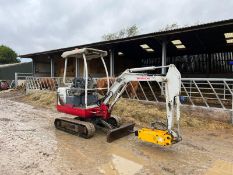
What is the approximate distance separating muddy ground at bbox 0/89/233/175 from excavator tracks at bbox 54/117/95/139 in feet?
0.55

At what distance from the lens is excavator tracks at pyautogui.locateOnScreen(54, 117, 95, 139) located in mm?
6708

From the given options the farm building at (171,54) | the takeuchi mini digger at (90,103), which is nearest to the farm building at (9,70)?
the farm building at (171,54)

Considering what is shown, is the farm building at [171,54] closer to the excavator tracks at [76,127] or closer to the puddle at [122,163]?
the excavator tracks at [76,127]

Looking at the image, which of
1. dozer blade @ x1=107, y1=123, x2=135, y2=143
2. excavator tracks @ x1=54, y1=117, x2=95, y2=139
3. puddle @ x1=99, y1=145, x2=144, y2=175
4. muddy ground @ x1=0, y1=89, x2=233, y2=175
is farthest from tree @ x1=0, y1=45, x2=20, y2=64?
puddle @ x1=99, y1=145, x2=144, y2=175

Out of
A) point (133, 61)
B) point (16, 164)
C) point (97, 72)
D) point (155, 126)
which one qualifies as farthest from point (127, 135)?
point (133, 61)

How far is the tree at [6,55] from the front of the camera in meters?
59.2

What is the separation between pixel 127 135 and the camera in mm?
7059

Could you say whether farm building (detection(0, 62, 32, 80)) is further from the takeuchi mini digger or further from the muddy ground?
the takeuchi mini digger

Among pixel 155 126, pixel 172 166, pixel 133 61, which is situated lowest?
pixel 172 166

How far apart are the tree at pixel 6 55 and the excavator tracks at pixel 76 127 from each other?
189 ft

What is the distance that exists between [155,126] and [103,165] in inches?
64.4

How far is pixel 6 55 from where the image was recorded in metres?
60.0

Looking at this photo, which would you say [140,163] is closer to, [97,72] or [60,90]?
[60,90]

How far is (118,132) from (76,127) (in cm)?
123
